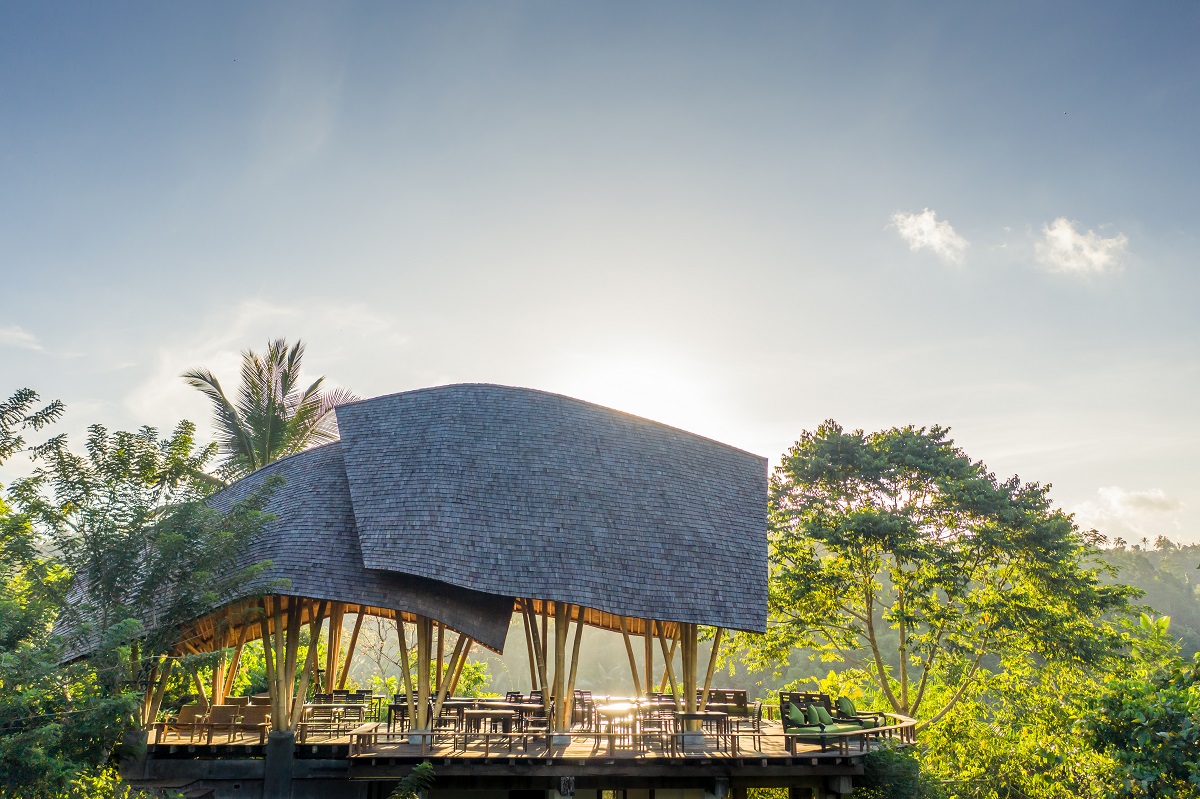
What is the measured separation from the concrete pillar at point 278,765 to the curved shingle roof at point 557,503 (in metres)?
3.79

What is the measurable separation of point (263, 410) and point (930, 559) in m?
23.5

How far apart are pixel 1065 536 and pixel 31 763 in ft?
82.0

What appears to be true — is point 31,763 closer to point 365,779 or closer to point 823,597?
point 365,779

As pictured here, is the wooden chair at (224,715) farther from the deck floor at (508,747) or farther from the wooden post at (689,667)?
the wooden post at (689,667)

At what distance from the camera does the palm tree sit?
27922 mm

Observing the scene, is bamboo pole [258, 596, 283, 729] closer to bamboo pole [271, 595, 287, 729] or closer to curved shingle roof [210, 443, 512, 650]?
bamboo pole [271, 595, 287, 729]

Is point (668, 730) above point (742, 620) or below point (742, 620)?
below

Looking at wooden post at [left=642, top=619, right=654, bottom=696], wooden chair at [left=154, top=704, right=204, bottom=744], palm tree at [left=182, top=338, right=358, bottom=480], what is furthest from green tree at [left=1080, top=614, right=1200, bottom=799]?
palm tree at [left=182, top=338, right=358, bottom=480]

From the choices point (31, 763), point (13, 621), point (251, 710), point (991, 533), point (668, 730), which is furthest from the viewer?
point (991, 533)

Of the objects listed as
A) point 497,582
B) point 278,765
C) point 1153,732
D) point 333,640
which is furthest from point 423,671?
point 1153,732

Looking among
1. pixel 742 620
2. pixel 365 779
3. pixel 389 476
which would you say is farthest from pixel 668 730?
pixel 389 476

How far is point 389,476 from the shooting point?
18.3 metres

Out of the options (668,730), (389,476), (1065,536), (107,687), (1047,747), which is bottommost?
(1047,747)

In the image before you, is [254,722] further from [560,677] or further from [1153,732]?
[1153,732]
